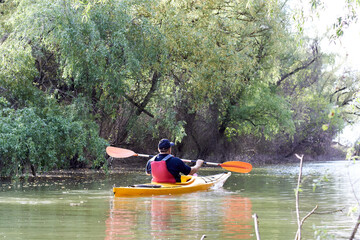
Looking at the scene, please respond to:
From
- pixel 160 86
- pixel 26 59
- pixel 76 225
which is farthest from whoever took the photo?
pixel 160 86

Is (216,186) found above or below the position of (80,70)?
below

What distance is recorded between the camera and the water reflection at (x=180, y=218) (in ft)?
17.5

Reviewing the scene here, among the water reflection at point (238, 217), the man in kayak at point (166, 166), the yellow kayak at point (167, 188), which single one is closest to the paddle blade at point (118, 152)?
the yellow kayak at point (167, 188)

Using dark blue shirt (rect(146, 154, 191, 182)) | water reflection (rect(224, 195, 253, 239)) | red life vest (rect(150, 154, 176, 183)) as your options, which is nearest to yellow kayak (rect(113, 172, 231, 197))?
red life vest (rect(150, 154, 176, 183))

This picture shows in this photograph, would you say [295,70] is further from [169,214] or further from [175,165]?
[169,214]

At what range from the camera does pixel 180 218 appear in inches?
255

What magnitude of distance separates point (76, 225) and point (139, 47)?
8.45 m

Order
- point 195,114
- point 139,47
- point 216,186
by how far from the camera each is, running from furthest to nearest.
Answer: point 195,114 < point 139,47 < point 216,186

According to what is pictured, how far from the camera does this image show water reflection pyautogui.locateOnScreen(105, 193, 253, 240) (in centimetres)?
532

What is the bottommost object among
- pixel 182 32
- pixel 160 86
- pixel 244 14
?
pixel 160 86

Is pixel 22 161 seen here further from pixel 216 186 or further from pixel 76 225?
pixel 76 225

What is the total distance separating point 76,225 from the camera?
5.85 metres

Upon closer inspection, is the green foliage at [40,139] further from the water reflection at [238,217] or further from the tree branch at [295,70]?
the tree branch at [295,70]

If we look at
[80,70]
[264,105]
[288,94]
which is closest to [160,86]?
[80,70]
